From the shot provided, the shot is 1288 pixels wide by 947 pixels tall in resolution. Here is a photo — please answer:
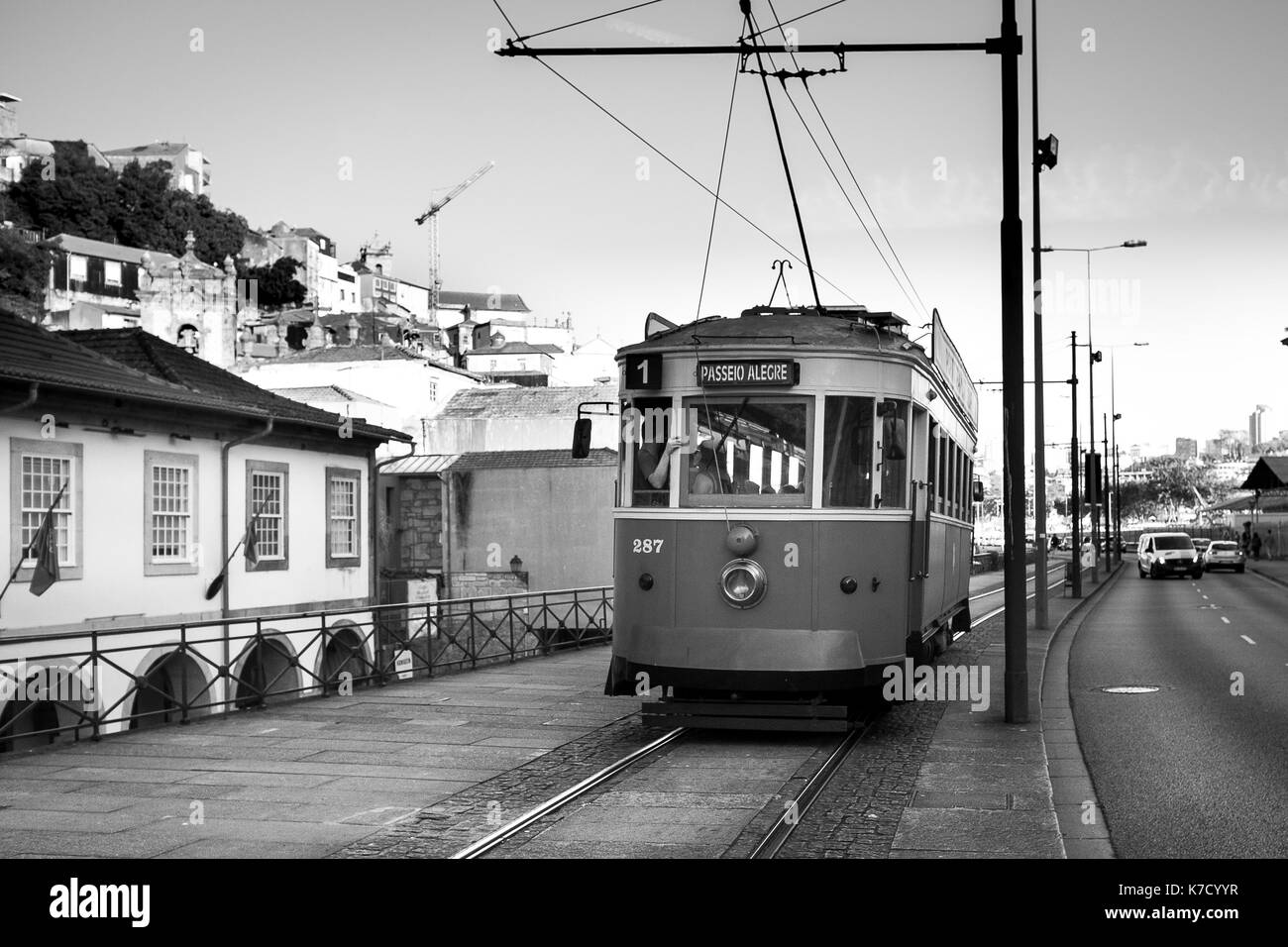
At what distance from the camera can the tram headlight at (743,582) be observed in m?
11.9

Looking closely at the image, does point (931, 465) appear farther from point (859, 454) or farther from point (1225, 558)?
point (1225, 558)

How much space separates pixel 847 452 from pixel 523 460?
36572 millimetres

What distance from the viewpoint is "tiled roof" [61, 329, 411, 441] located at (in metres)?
26.4

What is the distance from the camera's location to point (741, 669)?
11.8 metres

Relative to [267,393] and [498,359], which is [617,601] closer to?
[267,393]

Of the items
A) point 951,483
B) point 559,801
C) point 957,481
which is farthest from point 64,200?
point 559,801

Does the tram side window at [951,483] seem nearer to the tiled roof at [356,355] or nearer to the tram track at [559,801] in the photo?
the tram track at [559,801]

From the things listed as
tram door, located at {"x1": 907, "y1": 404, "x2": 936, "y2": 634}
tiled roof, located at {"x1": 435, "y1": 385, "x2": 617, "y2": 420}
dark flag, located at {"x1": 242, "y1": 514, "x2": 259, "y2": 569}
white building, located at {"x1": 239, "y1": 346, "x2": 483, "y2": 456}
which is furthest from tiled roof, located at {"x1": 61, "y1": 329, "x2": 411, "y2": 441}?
white building, located at {"x1": 239, "y1": 346, "x2": 483, "y2": 456}

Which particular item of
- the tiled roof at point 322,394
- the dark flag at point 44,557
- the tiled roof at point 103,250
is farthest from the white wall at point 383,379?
the tiled roof at point 103,250

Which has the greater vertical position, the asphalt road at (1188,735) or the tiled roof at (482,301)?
the tiled roof at (482,301)

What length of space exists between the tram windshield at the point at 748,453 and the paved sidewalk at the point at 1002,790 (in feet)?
8.34

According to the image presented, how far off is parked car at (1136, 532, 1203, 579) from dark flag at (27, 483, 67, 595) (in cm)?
4324
